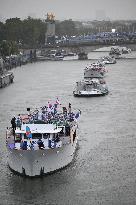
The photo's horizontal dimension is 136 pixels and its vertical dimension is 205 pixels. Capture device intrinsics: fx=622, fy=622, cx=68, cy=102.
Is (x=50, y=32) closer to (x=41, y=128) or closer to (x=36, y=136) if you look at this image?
(x=41, y=128)

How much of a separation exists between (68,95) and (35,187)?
3500 centimetres

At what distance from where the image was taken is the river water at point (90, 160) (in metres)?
29.9

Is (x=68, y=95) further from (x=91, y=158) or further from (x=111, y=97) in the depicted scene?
(x=91, y=158)

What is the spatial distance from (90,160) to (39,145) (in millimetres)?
5186

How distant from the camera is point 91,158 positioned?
119ft

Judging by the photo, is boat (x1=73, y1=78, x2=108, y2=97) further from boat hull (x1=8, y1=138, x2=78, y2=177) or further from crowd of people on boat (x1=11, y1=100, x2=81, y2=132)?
boat hull (x1=8, y1=138, x2=78, y2=177)

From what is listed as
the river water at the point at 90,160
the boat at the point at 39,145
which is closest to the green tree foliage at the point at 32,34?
the river water at the point at 90,160

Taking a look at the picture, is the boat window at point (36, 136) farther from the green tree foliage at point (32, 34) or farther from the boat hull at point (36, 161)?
the green tree foliage at point (32, 34)

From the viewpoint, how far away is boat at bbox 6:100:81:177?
103ft

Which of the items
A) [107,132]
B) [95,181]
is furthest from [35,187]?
[107,132]

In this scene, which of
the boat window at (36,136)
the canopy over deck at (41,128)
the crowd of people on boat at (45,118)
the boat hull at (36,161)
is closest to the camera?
the boat hull at (36,161)

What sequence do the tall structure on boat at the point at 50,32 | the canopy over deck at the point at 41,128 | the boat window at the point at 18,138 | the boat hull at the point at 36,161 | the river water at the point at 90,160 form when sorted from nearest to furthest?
the river water at the point at 90,160
the boat hull at the point at 36,161
the boat window at the point at 18,138
the canopy over deck at the point at 41,128
the tall structure on boat at the point at 50,32

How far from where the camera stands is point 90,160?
117 feet

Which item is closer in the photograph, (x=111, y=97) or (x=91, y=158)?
(x=91, y=158)
